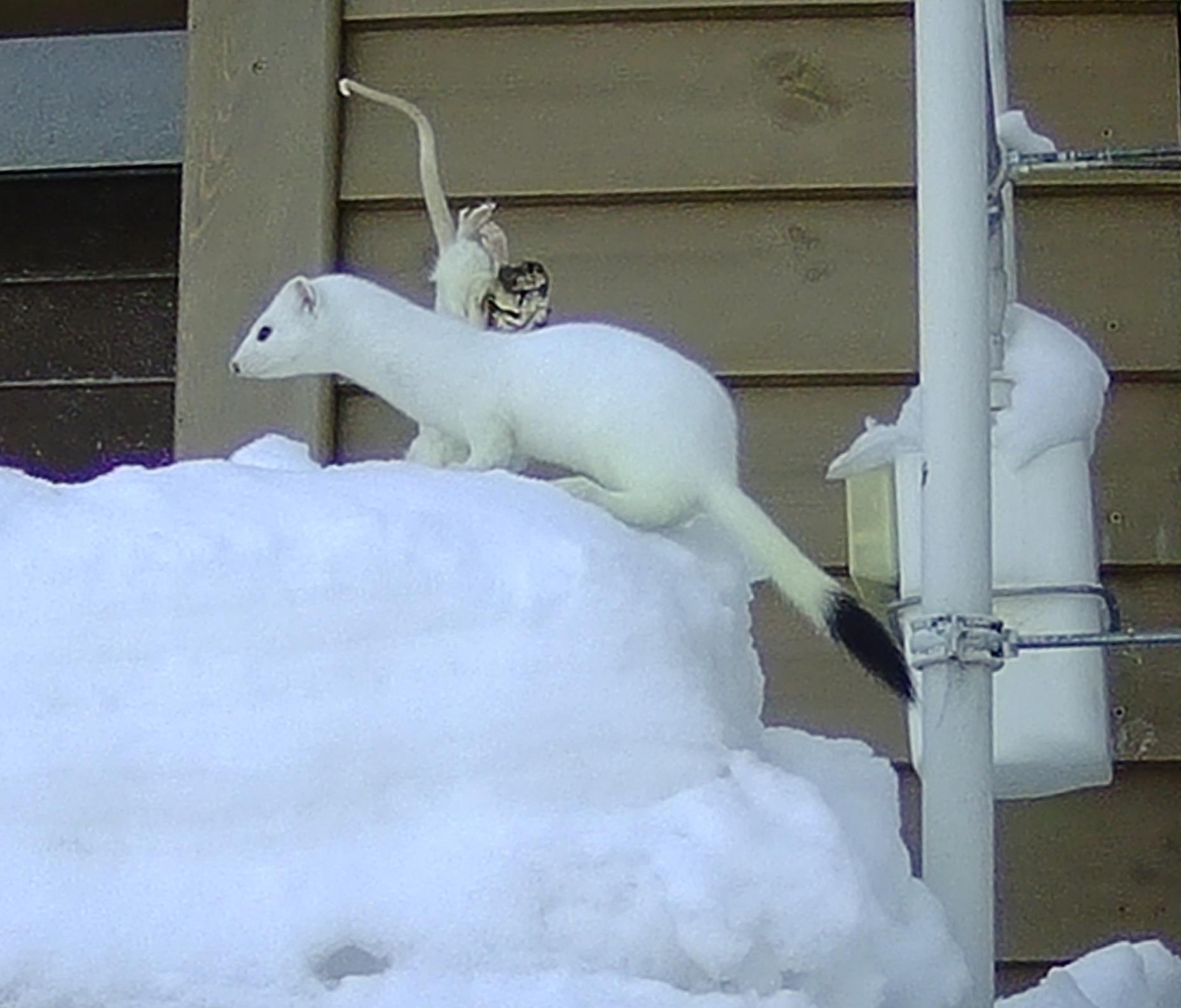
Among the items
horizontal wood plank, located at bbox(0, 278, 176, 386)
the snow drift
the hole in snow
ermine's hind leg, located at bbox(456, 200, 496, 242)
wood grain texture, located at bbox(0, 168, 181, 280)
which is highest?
wood grain texture, located at bbox(0, 168, 181, 280)

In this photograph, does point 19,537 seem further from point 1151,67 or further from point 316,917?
point 1151,67

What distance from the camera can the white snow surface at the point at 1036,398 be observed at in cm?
143

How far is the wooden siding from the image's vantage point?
8.19ft

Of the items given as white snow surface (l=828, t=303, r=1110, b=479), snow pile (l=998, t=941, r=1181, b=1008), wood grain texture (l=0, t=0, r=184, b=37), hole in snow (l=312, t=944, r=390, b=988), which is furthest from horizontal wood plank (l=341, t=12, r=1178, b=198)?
hole in snow (l=312, t=944, r=390, b=988)

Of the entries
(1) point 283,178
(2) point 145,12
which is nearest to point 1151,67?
(1) point 283,178

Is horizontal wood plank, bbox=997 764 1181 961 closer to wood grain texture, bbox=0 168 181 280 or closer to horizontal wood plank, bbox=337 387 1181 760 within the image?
horizontal wood plank, bbox=337 387 1181 760

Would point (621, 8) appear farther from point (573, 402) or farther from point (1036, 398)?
point (573, 402)

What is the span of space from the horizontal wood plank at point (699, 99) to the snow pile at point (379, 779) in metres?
1.01

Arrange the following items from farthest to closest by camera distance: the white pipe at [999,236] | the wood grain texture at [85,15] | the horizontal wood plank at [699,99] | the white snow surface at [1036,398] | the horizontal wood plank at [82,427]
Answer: the horizontal wood plank at [82,427]
the wood grain texture at [85,15]
the horizontal wood plank at [699,99]
the white snow surface at [1036,398]
the white pipe at [999,236]

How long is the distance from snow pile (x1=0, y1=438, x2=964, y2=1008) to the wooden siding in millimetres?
1590

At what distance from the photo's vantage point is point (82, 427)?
98.7 inches

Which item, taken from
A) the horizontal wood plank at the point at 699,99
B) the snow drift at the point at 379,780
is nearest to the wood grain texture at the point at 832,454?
the horizontal wood plank at the point at 699,99

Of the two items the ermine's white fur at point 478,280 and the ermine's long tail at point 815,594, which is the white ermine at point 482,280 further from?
the ermine's long tail at point 815,594

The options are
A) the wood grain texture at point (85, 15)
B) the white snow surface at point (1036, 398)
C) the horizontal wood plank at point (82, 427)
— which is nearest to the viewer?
the white snow surface at point (1036, 398)
